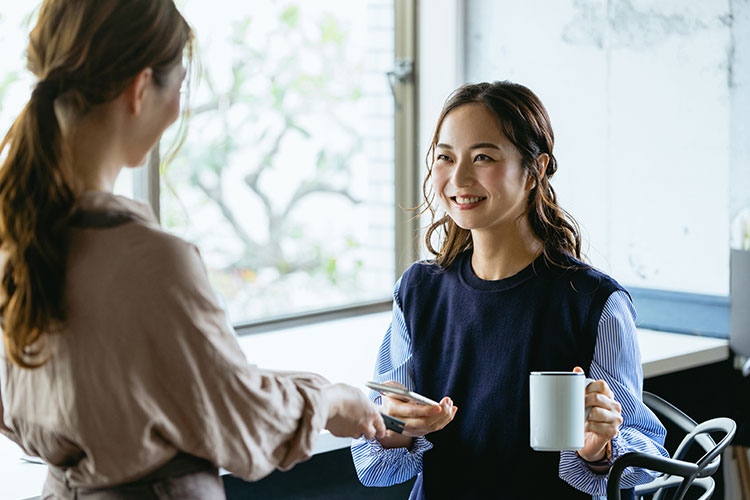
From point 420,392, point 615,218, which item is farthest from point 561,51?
point 420,392

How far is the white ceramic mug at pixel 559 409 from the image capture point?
4.55ft

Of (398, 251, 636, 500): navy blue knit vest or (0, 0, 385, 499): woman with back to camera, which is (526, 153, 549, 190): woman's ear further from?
(0, 0, 385, 499): woman with back to camera

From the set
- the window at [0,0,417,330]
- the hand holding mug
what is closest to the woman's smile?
the hand holding mug

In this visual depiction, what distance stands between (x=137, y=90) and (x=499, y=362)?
0.94m

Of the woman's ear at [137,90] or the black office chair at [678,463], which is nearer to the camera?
the woman's ear at [137,90]

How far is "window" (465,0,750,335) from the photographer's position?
2.61m

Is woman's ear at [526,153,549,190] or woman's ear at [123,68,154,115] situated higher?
woman's ear at [123,68,154,115]

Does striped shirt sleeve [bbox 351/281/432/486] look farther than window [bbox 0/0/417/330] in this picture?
No

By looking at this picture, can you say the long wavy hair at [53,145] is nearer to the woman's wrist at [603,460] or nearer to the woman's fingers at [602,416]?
the woman's fingers at [602,416]

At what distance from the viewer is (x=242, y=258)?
3529mm

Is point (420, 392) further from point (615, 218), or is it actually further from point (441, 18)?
point (441, 18)

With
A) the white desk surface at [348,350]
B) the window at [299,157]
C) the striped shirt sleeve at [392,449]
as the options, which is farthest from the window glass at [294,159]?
the striped shirt sleeve at [392,449]

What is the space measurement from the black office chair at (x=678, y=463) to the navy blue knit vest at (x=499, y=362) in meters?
0.13

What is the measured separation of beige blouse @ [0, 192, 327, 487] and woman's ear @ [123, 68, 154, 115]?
98mm
